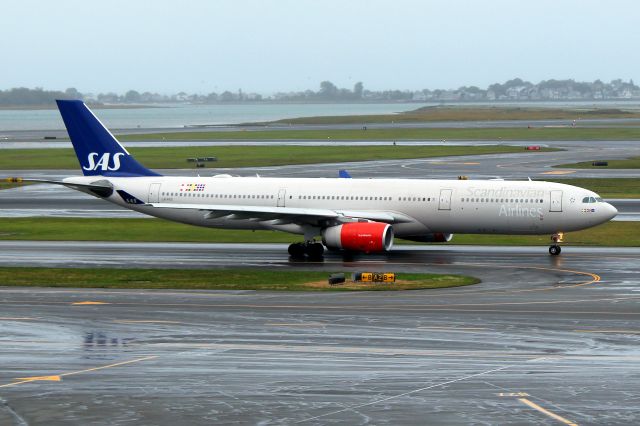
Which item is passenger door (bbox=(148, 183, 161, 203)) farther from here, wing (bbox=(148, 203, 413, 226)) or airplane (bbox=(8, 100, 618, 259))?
wing (bbox=(148, 203, 413, 226))

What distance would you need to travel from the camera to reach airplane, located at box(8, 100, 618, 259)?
5519 centimetres

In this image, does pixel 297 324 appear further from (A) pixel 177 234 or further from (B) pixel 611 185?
(B) pixel 611 185

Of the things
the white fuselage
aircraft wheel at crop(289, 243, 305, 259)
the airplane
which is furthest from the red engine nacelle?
the white fuselage

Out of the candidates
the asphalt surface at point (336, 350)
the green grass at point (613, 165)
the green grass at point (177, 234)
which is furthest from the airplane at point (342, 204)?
the green grass at point (613, 165)

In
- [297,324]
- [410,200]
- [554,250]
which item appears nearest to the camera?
[297,324]

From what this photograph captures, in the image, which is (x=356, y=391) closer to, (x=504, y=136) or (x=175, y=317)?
(x=175, y=317)

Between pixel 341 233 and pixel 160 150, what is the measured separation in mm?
94753

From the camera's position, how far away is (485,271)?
49.7 m

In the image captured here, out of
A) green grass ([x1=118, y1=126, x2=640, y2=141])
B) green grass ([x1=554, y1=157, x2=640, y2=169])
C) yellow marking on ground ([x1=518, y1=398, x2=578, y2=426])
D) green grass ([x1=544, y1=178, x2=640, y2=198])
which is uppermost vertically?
green grass ([x1=118, y1=126, x2=640, y2=141])

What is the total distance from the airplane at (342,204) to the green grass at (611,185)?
29207mm

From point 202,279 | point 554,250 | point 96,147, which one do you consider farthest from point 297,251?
point 96,147

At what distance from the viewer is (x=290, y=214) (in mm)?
55562

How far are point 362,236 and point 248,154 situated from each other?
8460 cm

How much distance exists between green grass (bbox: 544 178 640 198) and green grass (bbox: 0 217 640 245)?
17969mm
